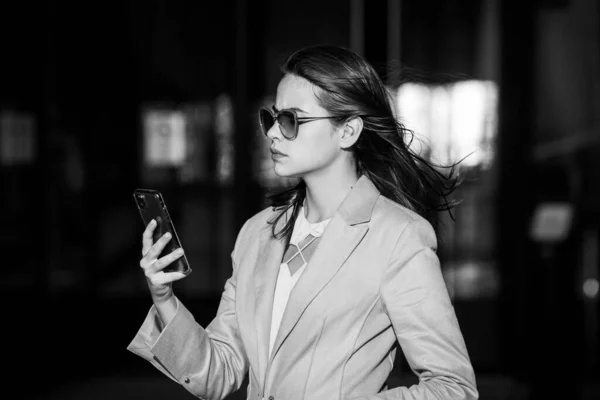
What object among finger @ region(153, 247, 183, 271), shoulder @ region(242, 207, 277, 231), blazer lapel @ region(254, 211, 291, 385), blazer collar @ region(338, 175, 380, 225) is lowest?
blazer lapel @ region(254, 211, 291, 385)

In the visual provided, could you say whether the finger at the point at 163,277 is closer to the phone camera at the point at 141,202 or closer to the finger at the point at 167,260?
the finger at the point at 167,260

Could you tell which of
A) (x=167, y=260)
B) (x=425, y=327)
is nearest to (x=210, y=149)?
(x=167, y=260)

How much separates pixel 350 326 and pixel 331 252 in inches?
7.7

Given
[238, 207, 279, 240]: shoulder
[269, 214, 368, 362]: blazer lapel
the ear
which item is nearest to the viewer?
[269, 214, 368, 362]: blazer lapel

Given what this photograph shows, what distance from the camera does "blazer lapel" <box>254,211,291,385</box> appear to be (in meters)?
1.99

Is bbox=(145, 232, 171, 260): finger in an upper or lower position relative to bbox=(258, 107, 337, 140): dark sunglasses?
lower

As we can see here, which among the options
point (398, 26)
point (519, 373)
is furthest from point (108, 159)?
point (519, 373)

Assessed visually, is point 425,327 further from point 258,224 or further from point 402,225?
point 258,224

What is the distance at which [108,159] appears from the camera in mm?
5586

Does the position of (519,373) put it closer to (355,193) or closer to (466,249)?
(466,249)

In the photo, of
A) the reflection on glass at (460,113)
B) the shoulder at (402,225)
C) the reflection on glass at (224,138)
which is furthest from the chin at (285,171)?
the reflection on glass at (460,113)

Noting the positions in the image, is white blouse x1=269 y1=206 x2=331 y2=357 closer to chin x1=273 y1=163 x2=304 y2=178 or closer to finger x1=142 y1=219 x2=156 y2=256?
chin x1=273 y1=163 x2=304 y2=178

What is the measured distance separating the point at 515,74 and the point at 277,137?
4141 millimetres

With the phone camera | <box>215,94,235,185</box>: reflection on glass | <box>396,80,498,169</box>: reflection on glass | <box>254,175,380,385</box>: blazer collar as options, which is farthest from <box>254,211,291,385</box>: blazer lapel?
<box>396,80,498,169</box>: reflection on glass
